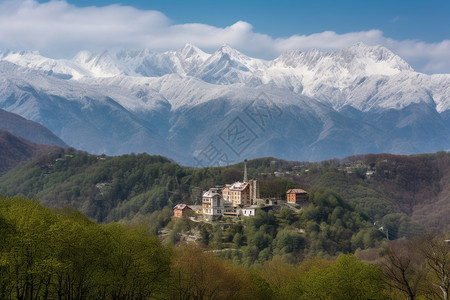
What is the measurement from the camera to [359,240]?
136000mm

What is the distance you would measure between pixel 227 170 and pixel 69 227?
138m

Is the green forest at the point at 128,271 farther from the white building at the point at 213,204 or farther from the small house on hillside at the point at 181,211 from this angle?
the small house on hillside at the point at 181,211

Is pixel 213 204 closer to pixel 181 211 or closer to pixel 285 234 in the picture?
pixel 181 211

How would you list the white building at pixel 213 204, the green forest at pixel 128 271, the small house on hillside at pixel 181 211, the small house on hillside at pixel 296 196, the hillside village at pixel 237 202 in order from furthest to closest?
the small house on hillside at pixel 296 196
the small house on hillside at pixel 181 211
the hillside village at pixel 237 202
the white building at pixel 213 204
the green forest at pixel 128 271

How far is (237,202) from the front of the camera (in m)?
141

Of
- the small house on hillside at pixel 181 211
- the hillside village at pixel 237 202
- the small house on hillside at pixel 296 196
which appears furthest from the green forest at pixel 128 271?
the small house on hillside at pixel 296 196

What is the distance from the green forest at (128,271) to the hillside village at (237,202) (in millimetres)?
56630

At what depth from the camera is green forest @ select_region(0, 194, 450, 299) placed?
5175 cm

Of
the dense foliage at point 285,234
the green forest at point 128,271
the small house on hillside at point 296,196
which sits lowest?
the green forest at point 128,271

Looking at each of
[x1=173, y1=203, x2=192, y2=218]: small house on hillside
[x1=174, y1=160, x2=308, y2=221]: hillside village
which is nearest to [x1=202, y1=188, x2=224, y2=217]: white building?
[x1=174, y1=160, x2=308, y2=221]: hillside village

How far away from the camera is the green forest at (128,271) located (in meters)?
51.8

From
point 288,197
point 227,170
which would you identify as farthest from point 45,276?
point 227,170

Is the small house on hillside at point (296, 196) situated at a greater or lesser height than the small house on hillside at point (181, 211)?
greater

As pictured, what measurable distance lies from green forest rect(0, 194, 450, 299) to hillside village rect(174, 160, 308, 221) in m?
56.6
